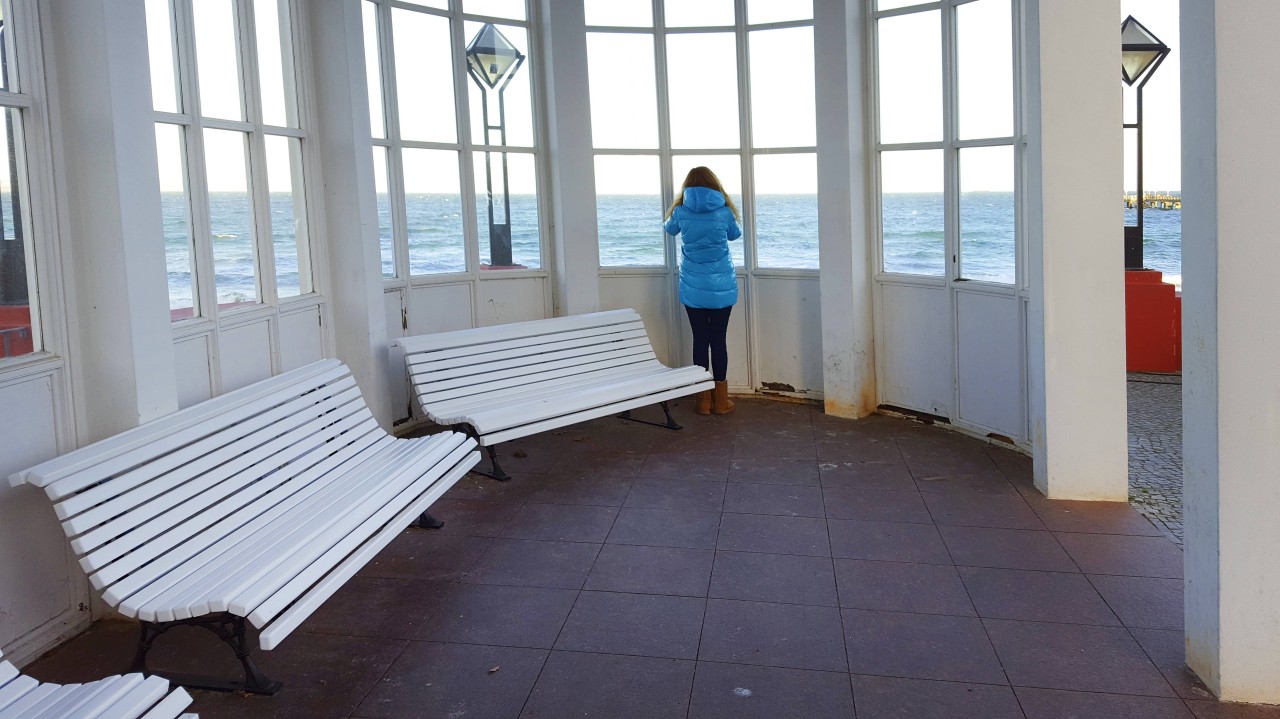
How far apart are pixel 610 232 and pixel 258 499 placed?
4710 mm

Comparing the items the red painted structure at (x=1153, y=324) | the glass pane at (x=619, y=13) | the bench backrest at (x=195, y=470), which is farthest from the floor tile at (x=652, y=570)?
the red painted structure at (x=1153, y=324)

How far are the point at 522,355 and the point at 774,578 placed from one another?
2.93 meters

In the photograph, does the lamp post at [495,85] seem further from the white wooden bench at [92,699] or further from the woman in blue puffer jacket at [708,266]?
the white wooden bench at [92,699]

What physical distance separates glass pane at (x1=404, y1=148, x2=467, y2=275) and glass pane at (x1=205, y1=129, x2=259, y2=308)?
5.35 feet

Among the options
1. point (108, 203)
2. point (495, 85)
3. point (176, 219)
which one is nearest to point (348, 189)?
point (176, 219)

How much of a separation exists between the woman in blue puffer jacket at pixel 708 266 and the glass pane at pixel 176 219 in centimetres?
367

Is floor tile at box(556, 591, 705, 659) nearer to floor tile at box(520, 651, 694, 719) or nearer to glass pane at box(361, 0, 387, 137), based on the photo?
floor tile at box(520, 651, 694, 719)

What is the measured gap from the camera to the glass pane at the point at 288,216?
5.93 meters

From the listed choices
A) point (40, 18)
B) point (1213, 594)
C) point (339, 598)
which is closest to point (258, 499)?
point (339, 598)

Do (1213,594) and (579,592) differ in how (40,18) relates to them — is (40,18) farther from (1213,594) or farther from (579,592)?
(1213,594)

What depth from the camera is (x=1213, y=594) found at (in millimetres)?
3461

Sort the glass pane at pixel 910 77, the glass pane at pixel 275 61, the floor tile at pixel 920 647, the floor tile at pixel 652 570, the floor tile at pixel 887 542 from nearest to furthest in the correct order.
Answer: the floor tile at pixel 920 647 → the floor tile at pixel 652 570 → the floor tile at pixel 887 542 → the glass pane at pixel 275 61 → the glass pane at pixel 910 77

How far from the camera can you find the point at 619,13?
27.0 ft

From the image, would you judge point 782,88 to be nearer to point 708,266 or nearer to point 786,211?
point 786,211
